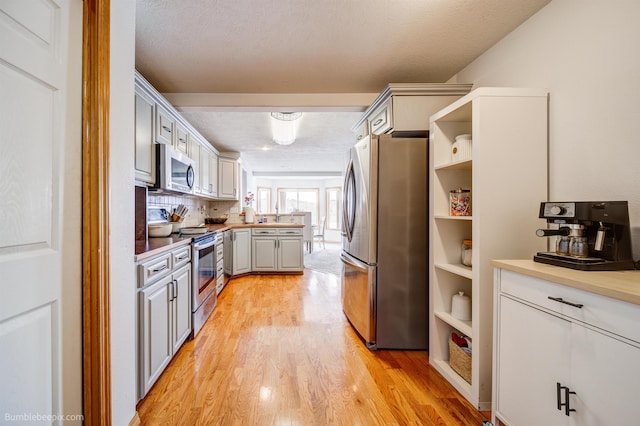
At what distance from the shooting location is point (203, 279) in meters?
2.47

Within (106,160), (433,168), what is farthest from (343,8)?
(106,160)

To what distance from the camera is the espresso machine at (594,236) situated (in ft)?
3.45

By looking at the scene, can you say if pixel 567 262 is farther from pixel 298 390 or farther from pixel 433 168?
pixel 298 390

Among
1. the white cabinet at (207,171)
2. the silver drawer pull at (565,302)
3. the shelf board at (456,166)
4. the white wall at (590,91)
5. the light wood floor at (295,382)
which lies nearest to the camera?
the silver drawer pull at (565,302)

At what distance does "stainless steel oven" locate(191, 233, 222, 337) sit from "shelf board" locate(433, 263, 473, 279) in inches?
77.1

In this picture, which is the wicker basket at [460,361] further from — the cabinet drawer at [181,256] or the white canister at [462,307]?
the cabinet drawer at [181,256]

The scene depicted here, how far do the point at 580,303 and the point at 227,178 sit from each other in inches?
186

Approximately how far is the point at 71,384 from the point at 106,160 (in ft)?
2.89

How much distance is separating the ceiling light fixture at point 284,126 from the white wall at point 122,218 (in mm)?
2030

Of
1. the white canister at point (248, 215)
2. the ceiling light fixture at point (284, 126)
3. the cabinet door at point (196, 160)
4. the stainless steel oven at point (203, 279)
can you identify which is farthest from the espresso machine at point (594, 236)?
the white canister at point (248, 215)

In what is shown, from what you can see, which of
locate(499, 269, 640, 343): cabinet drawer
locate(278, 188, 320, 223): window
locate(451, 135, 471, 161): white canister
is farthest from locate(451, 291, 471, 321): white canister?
locate(278, 188, 320, 223): window

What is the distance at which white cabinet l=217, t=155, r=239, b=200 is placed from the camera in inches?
181

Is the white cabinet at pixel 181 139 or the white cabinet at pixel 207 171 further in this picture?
the white cabinet at pixel 207 171

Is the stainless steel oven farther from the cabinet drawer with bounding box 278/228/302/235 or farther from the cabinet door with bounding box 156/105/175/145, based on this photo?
the cabinet drawer with bounding box 278/228/302/235
